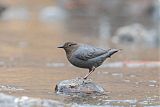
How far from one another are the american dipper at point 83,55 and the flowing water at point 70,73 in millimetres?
556

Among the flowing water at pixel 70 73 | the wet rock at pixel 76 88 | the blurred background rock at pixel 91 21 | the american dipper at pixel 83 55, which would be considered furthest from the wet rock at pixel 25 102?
the blurred background rock at pixel 91 21

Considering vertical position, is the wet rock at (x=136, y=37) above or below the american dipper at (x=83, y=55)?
above

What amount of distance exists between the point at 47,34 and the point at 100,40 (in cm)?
314

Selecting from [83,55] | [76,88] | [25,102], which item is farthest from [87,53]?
[25,102]

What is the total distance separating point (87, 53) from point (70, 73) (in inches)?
112

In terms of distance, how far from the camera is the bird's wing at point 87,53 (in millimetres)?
9539

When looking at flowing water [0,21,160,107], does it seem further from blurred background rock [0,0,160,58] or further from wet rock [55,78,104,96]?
blurred background rock [0,0,160,58]

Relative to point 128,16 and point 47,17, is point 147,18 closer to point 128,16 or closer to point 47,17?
point 128,16

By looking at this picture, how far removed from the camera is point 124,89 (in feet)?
33.4

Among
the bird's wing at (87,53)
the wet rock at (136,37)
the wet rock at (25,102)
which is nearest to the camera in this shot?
the wet rock at (25,102)

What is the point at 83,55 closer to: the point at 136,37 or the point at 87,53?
the point at 87,53

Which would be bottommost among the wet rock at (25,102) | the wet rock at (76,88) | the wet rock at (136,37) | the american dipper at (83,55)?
the wet rock at (25,102)

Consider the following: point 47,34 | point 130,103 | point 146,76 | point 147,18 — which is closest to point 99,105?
point 130,103

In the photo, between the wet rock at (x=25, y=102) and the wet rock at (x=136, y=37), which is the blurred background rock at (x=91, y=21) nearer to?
the wet rock at (x=136, y=37)
